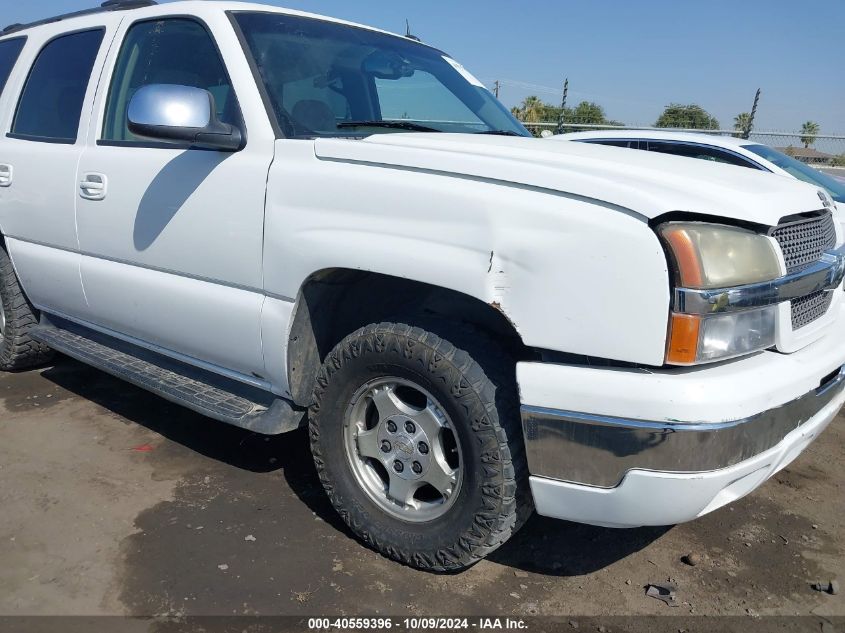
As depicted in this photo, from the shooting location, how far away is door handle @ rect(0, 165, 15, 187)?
3844mm

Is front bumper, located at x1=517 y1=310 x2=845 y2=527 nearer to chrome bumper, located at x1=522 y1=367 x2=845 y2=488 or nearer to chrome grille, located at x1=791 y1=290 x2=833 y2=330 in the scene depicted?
chrome bumper, located at x1=522 y1=367 x2=845 y2=488

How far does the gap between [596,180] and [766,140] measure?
13.3 meters

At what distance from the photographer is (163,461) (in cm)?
336

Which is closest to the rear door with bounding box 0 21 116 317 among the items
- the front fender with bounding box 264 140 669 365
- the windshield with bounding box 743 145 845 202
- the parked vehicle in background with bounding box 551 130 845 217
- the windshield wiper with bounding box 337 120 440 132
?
the windshield wiper with bounding box 337 120 440 132

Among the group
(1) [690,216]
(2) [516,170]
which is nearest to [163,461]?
(2) [516,170]

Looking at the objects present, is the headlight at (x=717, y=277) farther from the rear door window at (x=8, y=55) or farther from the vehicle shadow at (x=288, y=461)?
the rear door window at (x=8, y=55)

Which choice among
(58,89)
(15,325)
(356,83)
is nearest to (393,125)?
(356,83)

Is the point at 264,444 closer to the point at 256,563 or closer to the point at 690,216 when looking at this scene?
the point at 256,563

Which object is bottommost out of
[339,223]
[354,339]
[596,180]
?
[354,339]

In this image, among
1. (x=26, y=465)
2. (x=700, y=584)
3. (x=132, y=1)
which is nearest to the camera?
(x=700, y=584)

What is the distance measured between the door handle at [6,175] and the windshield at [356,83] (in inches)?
71.8

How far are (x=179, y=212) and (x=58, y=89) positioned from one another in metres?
1.51

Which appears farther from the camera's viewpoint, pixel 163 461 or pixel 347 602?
pixel 163 461

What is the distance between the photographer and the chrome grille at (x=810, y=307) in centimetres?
224
